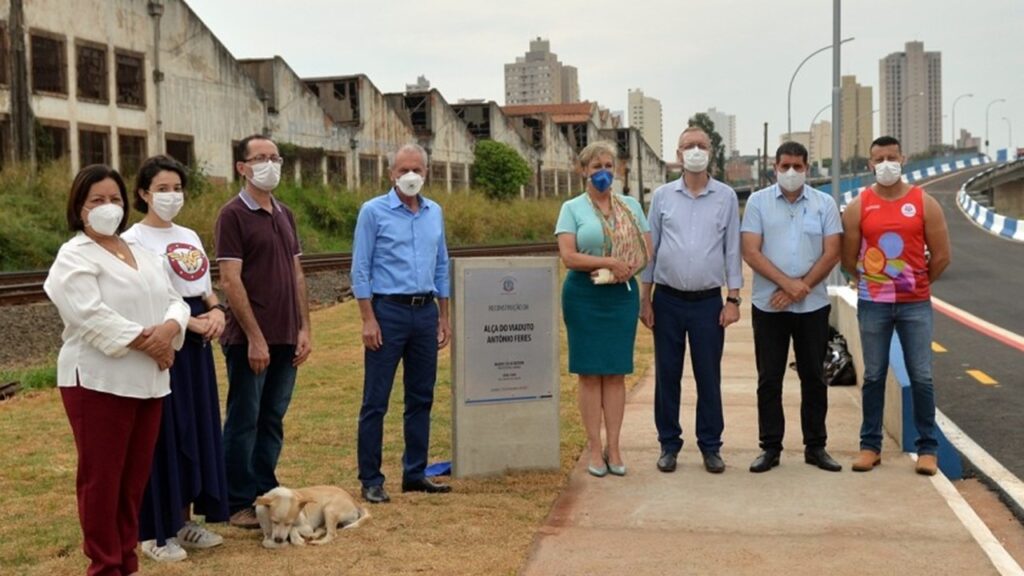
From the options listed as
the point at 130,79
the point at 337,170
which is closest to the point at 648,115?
the point at 337,170

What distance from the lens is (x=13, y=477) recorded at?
701 cm

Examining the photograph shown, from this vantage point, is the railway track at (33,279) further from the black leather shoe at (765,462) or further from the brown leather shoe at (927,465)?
the brown leather shoe at (927,465)

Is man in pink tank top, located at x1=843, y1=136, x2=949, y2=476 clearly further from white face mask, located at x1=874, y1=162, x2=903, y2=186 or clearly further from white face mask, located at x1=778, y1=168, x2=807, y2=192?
white face mask, located at x1=778, y1=168, x2=807, y2=192

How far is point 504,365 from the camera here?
7055 mm

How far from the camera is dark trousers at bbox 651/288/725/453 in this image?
Answer: 23.1ft

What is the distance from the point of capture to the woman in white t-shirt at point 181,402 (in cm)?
513

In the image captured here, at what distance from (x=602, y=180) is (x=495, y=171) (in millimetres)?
49200

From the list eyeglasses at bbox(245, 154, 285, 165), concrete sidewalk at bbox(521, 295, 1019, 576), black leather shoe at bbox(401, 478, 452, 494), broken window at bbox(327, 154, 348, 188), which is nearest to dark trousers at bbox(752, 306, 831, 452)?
concrete sidewalk at bbox(521, 295, 1019, 576)

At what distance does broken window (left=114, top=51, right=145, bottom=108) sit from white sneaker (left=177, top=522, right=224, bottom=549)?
27.3 metres

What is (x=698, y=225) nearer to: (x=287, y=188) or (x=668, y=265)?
(x=668, y=265)

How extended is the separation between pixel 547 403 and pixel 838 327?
5.68 meters

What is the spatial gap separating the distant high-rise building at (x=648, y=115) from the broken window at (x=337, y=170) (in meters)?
134

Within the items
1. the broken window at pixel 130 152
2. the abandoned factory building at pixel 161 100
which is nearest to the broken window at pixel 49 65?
the abandoned factory building at pixel 161 100

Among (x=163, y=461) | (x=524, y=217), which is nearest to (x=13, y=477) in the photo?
(x=163, y=461)
